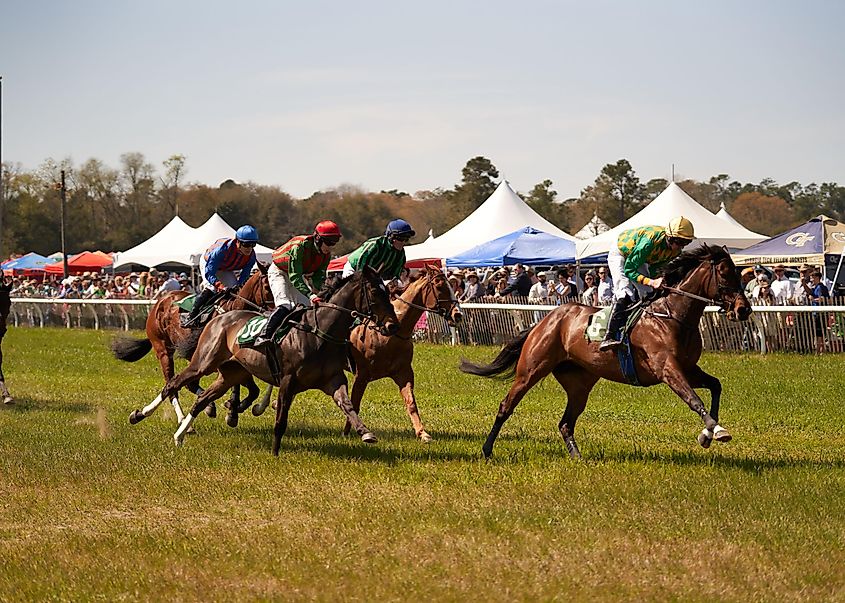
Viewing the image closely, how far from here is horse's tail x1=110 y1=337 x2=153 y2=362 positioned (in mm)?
13547

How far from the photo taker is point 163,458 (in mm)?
10258

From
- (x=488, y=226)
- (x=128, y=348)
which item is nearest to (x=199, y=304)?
(x=128, y=348)

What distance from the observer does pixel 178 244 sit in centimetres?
3962

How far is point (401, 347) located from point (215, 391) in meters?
1.91

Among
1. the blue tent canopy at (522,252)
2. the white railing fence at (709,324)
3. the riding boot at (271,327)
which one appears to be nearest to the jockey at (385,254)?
the riding boot at (271,327)

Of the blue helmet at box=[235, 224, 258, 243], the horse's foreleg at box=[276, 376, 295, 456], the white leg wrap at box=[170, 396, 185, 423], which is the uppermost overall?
the blue helmet at box=[235, 224, 258, 243]

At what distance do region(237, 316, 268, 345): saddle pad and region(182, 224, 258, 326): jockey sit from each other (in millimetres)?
1902

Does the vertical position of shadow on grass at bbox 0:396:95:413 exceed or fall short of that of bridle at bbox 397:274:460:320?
it falls short

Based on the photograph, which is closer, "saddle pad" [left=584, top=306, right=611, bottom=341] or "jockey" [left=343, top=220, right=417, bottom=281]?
"saddle pad" [left=584, top=306, right=611, bottom=341]

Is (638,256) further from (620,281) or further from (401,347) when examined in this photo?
(401,347)

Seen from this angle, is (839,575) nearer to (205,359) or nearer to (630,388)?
(205,359)

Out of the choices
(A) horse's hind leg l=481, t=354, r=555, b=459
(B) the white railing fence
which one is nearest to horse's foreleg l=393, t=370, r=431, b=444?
(A) horse's hind leg l=481, t=354, r=555, b=459

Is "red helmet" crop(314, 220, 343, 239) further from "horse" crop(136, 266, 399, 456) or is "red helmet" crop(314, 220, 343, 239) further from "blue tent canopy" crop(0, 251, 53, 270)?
"blue tent canopy" crop(0, 251, 53, 270)

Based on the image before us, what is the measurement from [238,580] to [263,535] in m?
1.04
